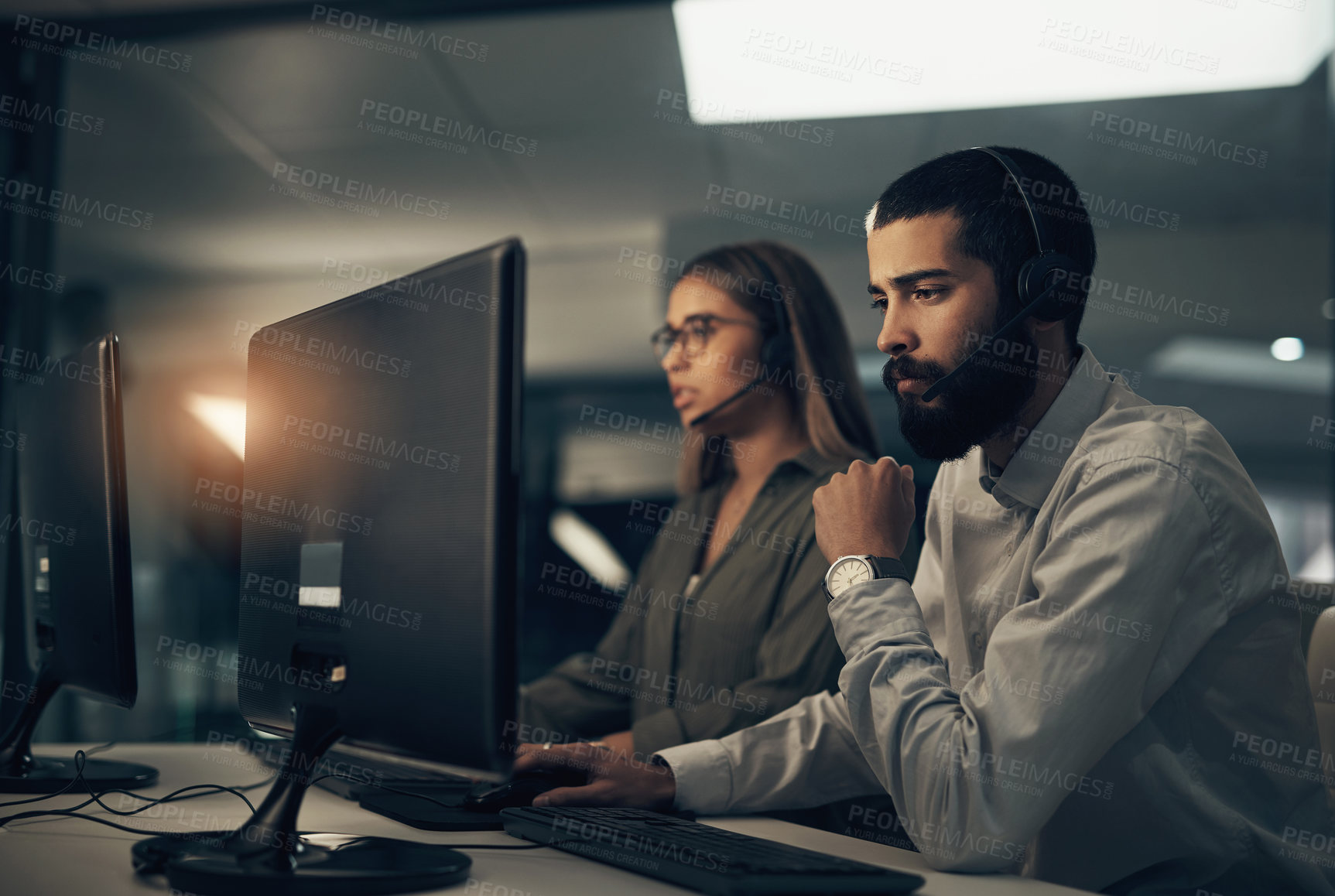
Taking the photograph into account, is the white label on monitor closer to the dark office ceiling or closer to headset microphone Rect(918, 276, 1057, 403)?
headset microphone Rect(918, 276, 1057, 403)

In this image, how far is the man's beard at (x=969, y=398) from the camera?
3.50ft

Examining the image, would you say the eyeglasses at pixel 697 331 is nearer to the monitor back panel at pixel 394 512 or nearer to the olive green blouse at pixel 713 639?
the olive green blouse at pixel 713 639

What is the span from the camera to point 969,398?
3.54 feet

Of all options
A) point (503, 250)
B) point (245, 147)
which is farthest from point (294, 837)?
point (245, 147)

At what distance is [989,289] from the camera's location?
1.07 meters

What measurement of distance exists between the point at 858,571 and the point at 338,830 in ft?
1.98

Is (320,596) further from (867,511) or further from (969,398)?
(969,398)

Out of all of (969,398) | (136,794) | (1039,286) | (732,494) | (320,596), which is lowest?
(136,794)

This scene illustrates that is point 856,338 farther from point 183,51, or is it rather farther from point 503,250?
point 503,250

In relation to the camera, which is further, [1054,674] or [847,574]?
[847,574]

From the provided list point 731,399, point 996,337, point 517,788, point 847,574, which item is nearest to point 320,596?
point 517,788

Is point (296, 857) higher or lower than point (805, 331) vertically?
lower

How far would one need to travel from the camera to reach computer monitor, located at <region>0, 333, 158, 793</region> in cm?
103

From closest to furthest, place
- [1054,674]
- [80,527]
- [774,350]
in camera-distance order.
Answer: [1054,674] → [80,527] → [774,350]
